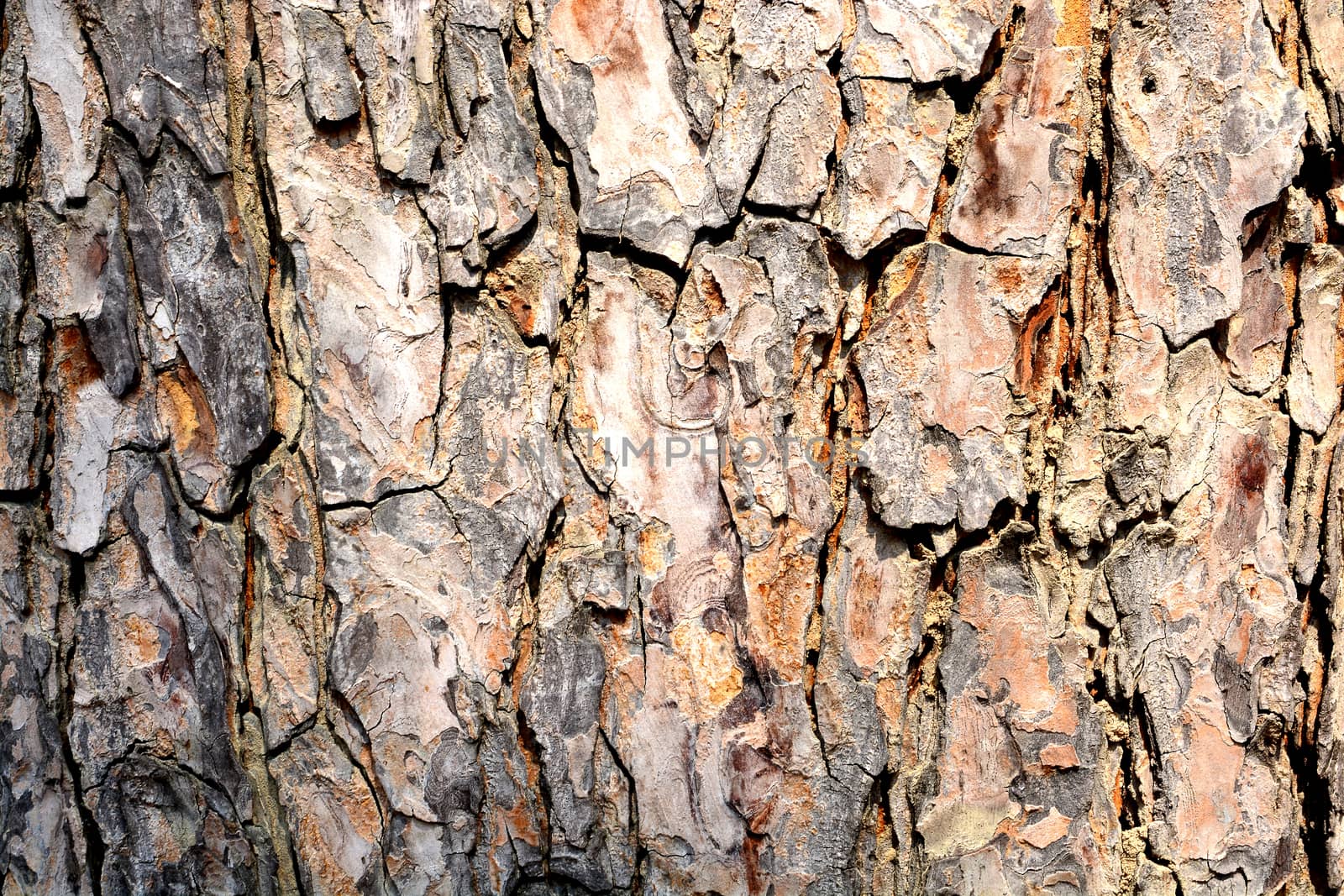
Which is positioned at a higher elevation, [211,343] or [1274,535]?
[211,343]

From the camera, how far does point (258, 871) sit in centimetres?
101

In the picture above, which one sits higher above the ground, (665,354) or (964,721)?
(665,354)

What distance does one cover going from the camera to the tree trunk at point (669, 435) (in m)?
0.94

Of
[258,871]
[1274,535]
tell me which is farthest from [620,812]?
[1274,535]

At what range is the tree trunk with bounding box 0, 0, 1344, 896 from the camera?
940 mm

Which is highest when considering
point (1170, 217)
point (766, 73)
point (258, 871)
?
point (766, 73)

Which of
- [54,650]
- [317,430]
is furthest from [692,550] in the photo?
[54,650]

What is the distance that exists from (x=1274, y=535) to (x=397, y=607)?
38.9 inches

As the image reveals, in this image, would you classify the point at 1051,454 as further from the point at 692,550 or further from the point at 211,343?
the point at 211,343

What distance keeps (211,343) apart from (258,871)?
1.98ft

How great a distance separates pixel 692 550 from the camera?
3.15 ft

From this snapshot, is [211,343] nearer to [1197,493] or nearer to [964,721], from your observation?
[964,721]

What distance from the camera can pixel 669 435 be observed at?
0.95m

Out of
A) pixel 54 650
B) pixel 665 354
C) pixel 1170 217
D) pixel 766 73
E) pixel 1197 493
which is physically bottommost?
pixel 54 650
